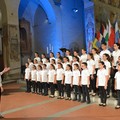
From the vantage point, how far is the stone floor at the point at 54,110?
6734 mm

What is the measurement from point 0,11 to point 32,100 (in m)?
8.56

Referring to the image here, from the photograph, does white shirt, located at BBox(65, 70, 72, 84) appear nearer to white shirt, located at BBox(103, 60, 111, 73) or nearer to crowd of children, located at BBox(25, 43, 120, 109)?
crowd of children, located at BBox(25, 43, 120, 109)

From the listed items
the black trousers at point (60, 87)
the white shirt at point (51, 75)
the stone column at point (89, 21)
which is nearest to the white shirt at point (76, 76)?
the black trousers at point (60, 87)

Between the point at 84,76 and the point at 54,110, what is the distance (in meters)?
1.67

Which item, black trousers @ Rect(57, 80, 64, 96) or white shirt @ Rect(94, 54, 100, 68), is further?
black trousers @ Rect(57, 80, 64, 96)

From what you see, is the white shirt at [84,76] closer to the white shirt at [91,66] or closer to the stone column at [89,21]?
the white shirt at [91,66]

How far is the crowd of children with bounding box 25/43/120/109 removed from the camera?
26.1 feet

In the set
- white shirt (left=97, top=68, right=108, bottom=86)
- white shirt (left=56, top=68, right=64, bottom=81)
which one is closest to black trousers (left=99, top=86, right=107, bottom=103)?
white shirt (left=97, top=68, right=108, bottom=86)

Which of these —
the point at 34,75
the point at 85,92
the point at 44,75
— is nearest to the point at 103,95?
the point at 85,92

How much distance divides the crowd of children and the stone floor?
359 mm

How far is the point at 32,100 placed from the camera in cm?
955

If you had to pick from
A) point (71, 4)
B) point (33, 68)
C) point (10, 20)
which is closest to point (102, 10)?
point (71, 4)

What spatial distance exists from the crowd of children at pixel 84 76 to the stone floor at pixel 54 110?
1.18ft

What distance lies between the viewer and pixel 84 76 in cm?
845
